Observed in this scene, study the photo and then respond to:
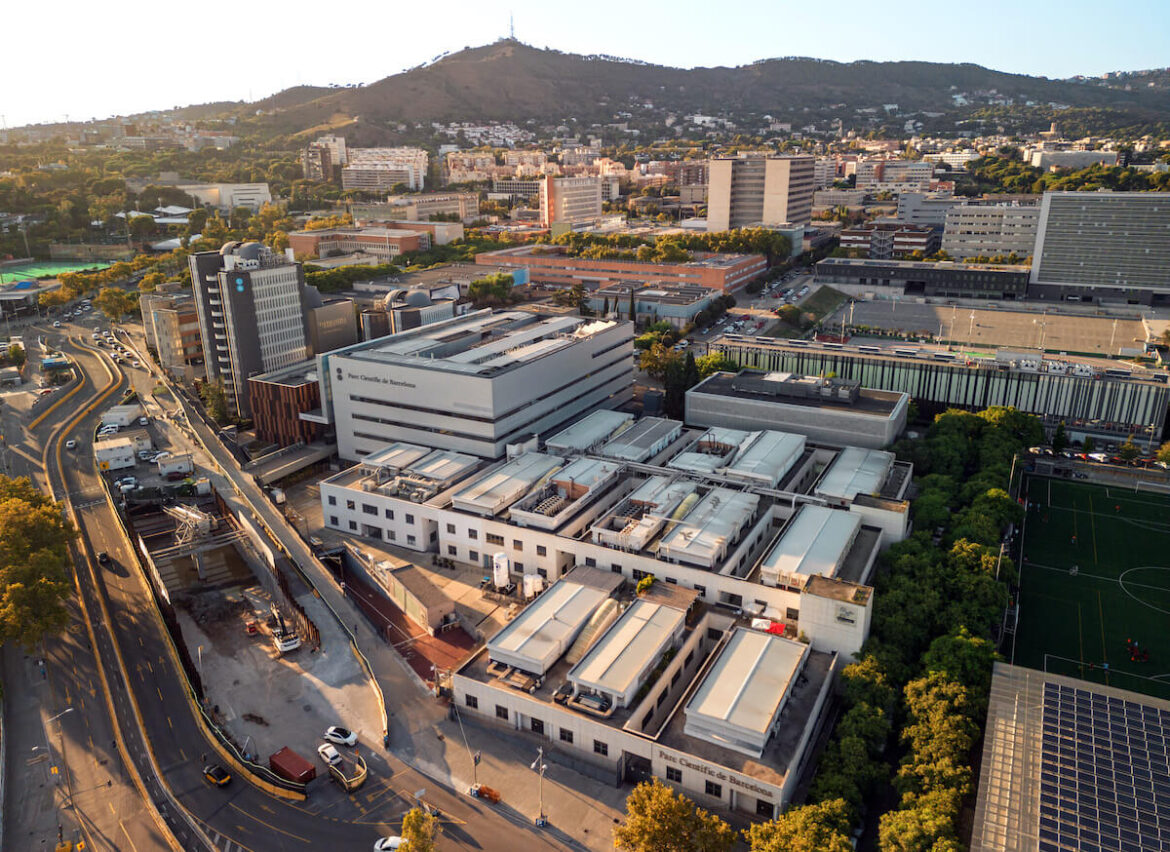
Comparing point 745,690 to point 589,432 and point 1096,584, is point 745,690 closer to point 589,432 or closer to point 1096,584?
point 1096,584

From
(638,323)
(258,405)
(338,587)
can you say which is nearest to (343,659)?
(338,587)

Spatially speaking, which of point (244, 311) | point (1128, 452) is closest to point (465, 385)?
point (244, 311)

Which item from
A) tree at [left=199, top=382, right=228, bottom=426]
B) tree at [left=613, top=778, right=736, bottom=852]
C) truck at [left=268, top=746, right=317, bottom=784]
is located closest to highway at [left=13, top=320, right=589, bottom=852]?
truck at [left=268, top=746, right=317, bottom=784]

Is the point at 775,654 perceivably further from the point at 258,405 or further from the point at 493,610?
the point at 258,405

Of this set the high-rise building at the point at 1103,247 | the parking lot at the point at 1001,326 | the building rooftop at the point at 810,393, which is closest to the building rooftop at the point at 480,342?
the building rooftop at the point at 810,393

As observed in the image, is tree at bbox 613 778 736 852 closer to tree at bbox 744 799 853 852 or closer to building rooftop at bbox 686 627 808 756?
tree at bbox 744 799 853 852

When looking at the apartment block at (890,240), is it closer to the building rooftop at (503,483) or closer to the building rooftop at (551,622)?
the building rooftop at (503,483)
